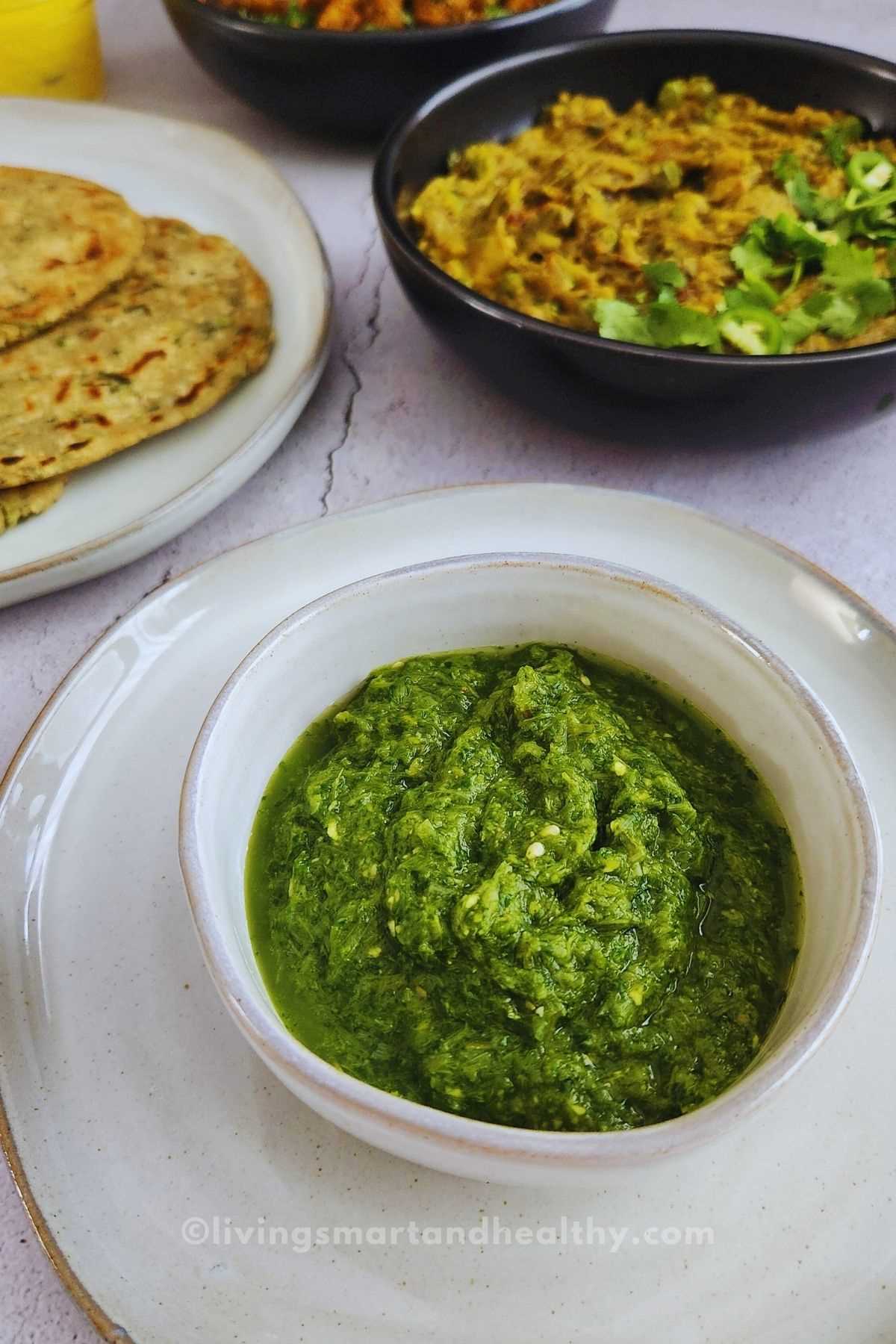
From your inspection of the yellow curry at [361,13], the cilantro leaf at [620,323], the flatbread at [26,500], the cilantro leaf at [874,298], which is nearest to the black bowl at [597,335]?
the cilantro leaf at [620,323]

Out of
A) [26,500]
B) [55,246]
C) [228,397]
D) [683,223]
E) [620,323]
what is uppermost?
[683,223]

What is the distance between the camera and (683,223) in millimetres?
2420

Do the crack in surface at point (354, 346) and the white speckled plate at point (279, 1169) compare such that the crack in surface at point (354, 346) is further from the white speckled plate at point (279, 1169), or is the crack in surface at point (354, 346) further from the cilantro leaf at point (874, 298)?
the cilantro leaf at point (874, 298)

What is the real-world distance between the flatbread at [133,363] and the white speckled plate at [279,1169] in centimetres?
63

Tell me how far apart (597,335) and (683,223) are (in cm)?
59

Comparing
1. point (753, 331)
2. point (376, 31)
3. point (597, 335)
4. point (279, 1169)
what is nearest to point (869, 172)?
point (753, 331)

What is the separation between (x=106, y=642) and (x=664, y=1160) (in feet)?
3.82

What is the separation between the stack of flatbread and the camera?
7.02ft

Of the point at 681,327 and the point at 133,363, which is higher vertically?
the point at 681,327

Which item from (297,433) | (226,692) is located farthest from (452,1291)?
(297,433)

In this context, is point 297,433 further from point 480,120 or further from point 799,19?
point 799,19

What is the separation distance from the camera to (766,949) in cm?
137

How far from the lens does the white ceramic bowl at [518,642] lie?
1.07 m

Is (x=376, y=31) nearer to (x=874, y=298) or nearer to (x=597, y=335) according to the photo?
(x=597, y=335)
